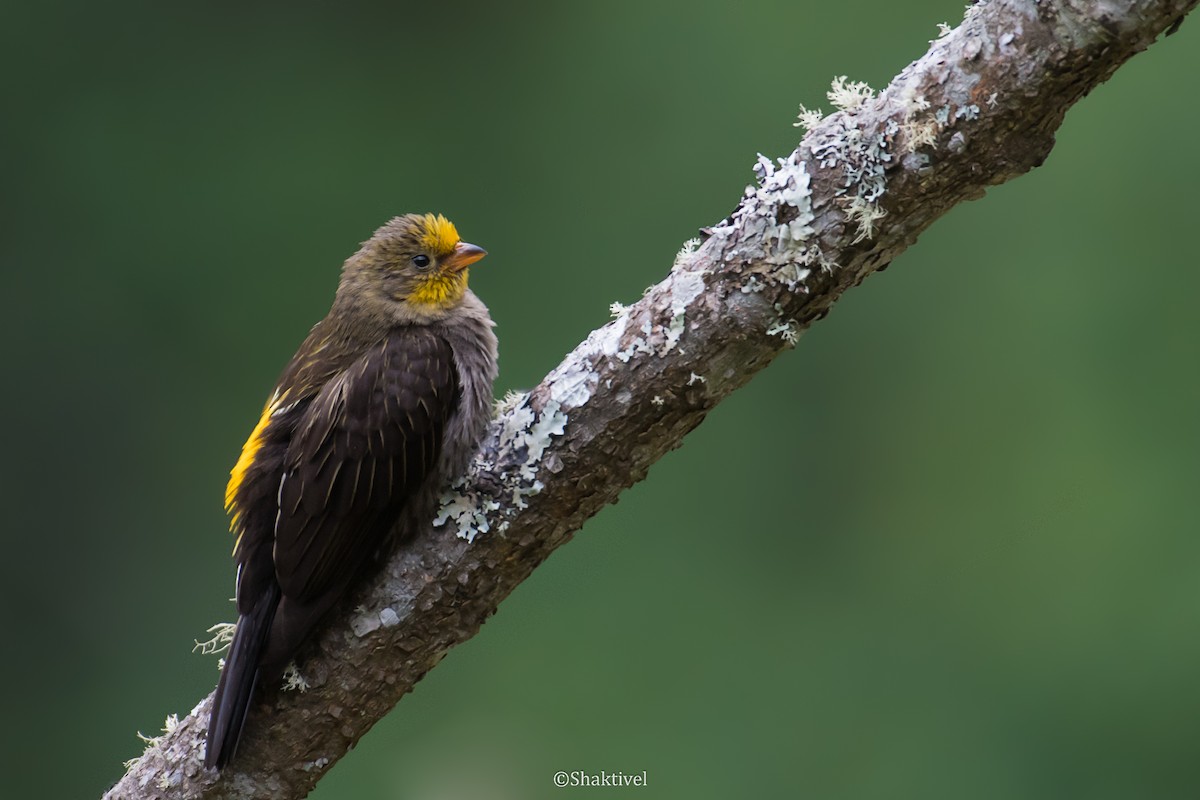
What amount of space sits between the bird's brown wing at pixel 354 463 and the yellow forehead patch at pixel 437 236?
54 cm

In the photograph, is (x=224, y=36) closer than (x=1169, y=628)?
No

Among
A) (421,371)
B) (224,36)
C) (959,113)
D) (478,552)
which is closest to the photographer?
(959,113)

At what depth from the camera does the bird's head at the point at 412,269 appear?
3.22 m

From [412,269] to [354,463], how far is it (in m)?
0.73

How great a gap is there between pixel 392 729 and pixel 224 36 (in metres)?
3.03

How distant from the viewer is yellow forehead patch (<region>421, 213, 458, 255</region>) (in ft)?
11.0

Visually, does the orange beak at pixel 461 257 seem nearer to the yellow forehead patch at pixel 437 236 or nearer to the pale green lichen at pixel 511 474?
the yellow forehead patch at pixel 437 236

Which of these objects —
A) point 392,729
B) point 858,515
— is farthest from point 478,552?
point 858,515

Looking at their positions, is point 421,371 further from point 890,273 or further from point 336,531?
point 890,273

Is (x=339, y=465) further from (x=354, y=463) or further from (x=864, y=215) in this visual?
(x=864, y=215)

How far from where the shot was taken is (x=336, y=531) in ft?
8.64

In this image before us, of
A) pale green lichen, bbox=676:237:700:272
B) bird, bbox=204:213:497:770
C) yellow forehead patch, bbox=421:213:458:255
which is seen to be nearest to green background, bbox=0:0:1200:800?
yellow forehead patch, bbox=421:213:458:255

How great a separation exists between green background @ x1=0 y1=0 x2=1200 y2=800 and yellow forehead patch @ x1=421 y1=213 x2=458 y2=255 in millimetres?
1809

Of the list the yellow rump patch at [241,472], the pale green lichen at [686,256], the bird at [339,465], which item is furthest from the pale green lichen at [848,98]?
the yellow rump patch at [241,472]
